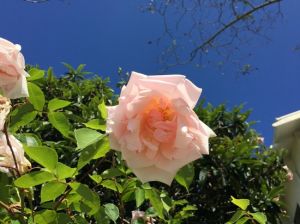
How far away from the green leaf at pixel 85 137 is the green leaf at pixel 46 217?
1.17ft

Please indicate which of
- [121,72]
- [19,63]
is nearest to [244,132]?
[121,72]

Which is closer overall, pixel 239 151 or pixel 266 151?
pixel 239 151

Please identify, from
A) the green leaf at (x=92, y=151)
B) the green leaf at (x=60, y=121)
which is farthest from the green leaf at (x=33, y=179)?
the green leaf at (x=60, y=121)

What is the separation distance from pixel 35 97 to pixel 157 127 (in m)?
0.51

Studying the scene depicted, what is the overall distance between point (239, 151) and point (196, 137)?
2962 mm

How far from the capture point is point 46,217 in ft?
4.59

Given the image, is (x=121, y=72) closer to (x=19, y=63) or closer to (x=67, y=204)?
(x=67, y=204)

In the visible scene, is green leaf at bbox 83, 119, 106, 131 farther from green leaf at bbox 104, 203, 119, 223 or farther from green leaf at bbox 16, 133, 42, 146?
green leaf at bbox 104, 203, 119, 223

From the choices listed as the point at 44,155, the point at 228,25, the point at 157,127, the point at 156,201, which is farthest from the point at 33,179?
the point at 228,25

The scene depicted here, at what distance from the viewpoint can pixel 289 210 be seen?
586 cm

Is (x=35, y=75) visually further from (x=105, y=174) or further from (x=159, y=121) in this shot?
(x=159, y=121)

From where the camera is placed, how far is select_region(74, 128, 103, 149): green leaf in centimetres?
111

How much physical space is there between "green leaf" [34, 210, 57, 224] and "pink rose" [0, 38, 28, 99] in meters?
0.40

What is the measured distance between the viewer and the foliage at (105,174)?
49.1 inches
